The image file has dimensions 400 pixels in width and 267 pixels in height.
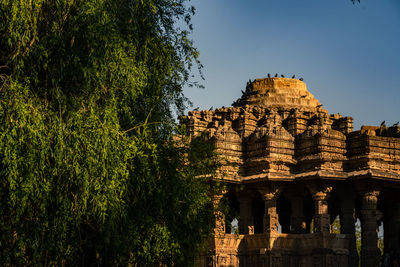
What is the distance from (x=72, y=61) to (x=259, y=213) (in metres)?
21.1

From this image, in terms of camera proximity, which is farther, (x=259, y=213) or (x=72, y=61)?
(x=259, y=213)

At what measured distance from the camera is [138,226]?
1330cm

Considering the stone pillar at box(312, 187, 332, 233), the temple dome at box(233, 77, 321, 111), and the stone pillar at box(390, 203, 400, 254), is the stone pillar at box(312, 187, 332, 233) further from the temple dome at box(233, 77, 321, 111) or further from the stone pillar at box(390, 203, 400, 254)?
the temple dome at box(233, 77, 321, 111)

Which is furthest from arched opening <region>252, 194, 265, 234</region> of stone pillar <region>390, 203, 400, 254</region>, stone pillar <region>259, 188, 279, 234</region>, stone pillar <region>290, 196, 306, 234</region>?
stone pillar <region>390, 203, 400, 254</region>

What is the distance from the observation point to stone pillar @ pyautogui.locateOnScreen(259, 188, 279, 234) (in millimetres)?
25156

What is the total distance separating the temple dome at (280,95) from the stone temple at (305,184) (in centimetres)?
141

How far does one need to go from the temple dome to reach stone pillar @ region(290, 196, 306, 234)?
16.3 ft

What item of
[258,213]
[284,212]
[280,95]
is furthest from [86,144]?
[284,212]

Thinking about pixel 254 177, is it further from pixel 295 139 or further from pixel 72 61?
pixel 72 61

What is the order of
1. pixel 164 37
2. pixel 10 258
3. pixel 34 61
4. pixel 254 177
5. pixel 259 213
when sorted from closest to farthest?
1. pixel 10 258
2. pixel 34 61
3. pixel 164 37
4. pixel 254 177
5. pixel 259 213

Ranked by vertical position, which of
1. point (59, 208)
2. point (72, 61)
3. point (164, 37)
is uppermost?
point (164, 37)

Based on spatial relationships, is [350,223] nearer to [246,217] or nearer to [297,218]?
[297,218]

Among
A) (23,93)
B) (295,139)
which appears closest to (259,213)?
(295,139)

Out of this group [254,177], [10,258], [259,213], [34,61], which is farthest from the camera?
[259,213]
